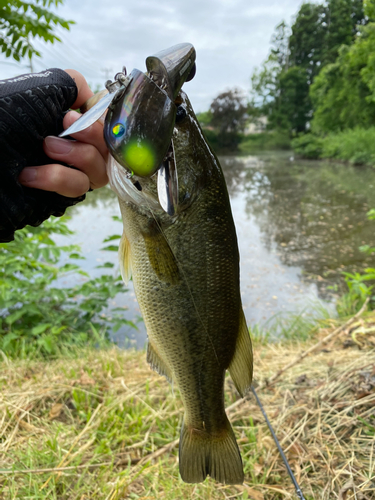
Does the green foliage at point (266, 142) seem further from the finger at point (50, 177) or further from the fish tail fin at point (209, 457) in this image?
the finger at point (50, 177)

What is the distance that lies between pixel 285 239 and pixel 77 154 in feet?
26.3

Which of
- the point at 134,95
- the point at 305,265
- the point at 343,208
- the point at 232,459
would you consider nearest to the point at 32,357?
the point at 232,459

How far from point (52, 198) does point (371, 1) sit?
18430mm

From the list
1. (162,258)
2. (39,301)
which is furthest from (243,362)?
(39,301)

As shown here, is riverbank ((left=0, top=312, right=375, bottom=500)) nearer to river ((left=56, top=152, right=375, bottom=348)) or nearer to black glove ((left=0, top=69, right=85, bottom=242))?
black glove ((left=0, top=69, right=85, bottom=242))

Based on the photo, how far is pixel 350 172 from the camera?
60.8 feet

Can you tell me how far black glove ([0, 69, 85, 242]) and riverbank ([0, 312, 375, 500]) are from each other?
59.7 inches

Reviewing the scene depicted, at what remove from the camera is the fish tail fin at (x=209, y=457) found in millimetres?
1538

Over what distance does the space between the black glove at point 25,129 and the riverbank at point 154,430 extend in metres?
1.52

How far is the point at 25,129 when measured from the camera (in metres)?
1.11

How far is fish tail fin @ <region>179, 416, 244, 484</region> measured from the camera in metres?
1.54

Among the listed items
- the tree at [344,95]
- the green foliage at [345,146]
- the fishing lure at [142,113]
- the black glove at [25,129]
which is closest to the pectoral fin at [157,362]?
the black glove at [25,129]

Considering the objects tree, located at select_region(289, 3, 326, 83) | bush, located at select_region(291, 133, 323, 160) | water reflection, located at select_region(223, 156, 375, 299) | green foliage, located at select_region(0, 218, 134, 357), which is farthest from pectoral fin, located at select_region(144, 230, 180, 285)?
tree, located at select_region(289, 3, 326, 83)

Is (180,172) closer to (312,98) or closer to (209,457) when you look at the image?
(209,457)
